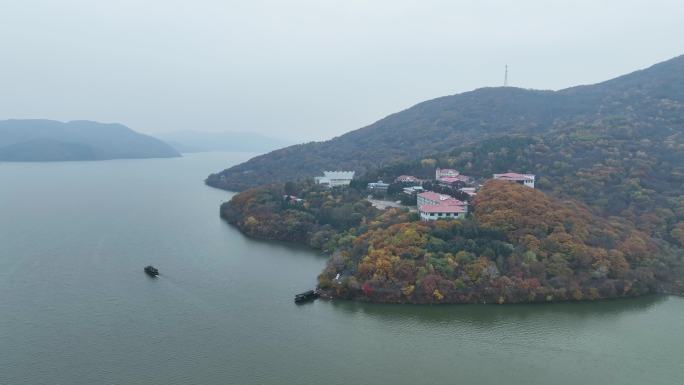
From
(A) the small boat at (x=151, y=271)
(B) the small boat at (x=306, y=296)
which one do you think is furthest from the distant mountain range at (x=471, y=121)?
(A) the small boat at (x=151, y=271)

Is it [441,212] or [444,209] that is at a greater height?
[444,209]

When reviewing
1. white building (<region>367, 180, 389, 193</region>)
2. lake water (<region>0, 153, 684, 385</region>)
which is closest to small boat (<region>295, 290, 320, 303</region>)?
lake water (<region>0, 153, 684, 385</region>)

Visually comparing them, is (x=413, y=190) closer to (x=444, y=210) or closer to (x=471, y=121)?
(x=444, y=210)

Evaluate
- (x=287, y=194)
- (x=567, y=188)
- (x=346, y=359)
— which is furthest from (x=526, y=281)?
(x=287, y=194)

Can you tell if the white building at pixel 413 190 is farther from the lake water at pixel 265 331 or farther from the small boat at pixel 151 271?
the small boat at pixel 151 271

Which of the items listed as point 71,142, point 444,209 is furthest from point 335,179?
point 71,142

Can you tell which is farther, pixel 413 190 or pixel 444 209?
pixel 413 190

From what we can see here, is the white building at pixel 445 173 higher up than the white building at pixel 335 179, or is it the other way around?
the white building at pixel 445 173

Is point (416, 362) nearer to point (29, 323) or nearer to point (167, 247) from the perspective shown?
point (29, 323)
